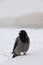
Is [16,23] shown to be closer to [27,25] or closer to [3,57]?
[27,25]

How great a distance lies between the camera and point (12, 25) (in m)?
7.21

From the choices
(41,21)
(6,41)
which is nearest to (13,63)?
(6,41)

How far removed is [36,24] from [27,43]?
3.98m

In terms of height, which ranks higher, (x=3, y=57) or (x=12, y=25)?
(x=12, y=25)

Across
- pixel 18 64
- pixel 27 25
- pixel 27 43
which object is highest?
pixel 27 25

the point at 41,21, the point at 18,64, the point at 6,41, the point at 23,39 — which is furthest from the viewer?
the point at 41,21

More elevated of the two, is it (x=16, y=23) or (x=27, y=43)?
(x=16, y=23)

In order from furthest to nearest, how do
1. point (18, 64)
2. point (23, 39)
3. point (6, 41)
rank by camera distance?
1. point (6, 41)
2. point (23, 39)
3. point (18, 64)

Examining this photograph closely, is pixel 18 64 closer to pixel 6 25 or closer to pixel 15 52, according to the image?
pixel 15 52

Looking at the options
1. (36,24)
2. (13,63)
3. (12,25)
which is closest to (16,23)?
(12,25)

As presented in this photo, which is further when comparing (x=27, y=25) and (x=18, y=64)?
(x=27, y=25)

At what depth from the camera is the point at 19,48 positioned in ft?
10.4

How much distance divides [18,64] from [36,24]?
477cm

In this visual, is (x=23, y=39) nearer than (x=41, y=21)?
Yes
